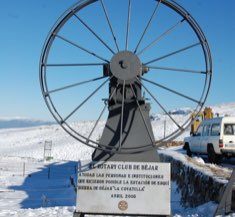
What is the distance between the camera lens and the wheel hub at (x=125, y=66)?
7.59 m

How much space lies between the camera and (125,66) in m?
7.59

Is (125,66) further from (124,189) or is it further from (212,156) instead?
(212,156)

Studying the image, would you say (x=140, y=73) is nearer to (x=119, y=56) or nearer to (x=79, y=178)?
(x=119, y=56)

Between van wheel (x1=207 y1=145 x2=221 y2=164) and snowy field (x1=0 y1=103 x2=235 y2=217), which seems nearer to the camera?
snowy field (x1=0 y1=103 x2=235 y2=217)

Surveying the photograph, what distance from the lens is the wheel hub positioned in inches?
299

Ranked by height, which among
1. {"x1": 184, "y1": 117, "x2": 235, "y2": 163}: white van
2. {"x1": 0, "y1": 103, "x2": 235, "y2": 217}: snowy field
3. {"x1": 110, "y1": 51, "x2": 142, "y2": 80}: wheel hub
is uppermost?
{"x1": 110, "y1": 51, "x2": 142, "y2": 80}: wheel hub

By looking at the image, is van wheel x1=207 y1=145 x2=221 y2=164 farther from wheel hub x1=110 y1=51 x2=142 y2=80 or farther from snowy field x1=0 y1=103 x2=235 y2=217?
wheel hub x1=110 y1=51 x2=142 y2=80

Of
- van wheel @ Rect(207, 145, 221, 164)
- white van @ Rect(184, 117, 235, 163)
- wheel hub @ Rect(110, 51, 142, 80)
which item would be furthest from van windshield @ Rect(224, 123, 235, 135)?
wheel hub @ Rect(110, 51, 142, 80)

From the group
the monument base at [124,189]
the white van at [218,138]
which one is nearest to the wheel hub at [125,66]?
the monument base at [124,189]

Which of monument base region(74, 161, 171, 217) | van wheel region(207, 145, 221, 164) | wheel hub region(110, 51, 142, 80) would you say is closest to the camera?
monument base region(74, 161, 171, 217)

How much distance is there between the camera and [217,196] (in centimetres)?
1017

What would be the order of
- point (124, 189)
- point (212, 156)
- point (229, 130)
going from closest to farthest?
point (124, 189) → point (229, 130) → point (212, 156)

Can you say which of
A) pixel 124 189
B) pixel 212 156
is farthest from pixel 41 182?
pixel 124 189

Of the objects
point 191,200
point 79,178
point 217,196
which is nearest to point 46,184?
point 191,200
